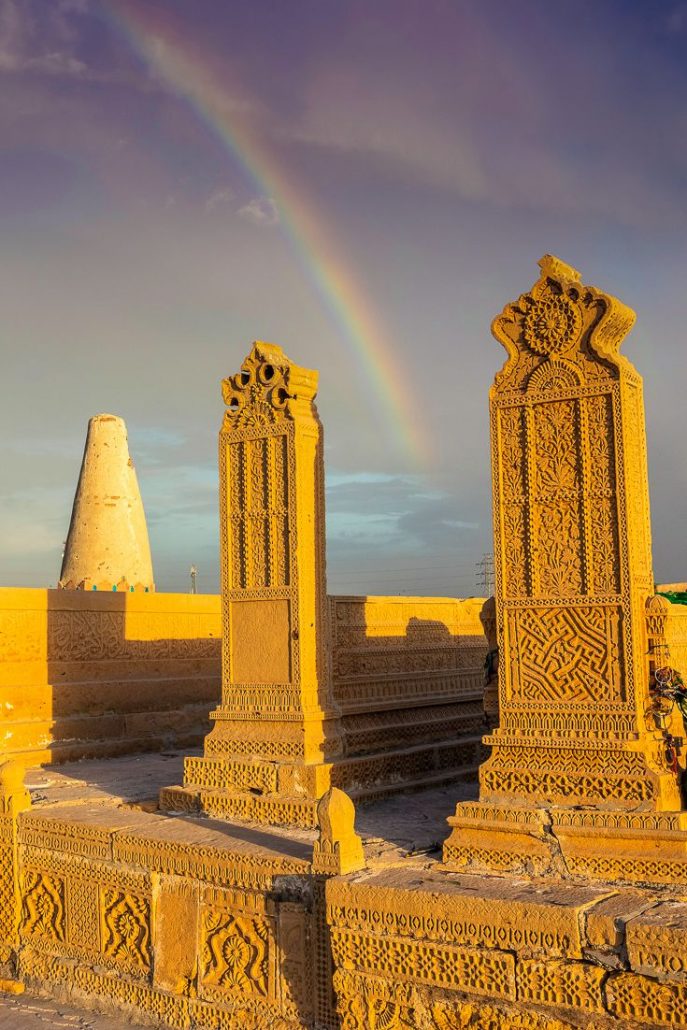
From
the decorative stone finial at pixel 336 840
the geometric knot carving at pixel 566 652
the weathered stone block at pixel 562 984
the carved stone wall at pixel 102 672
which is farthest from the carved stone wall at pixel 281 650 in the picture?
the carved stone wall at pixel 102 672

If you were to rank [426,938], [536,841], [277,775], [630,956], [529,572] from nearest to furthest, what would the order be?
1. [630,956]
2. [426,938]
3. [536,841]
4. [529,572]
5. [277,775]

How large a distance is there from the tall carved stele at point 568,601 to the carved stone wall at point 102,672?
5.93 metres

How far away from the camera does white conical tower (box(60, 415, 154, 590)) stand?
13500 millimetres

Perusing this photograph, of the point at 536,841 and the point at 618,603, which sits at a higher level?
the point at 618,603

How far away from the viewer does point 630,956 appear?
4.24m

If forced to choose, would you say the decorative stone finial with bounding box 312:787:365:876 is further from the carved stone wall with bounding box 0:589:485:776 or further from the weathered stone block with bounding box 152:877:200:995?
the carved stone wall with bounding box 0:589:485:776

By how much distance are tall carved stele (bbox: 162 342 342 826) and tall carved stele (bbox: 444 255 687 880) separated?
1.77 m

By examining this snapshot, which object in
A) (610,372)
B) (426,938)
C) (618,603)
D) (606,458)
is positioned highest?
(610,372)

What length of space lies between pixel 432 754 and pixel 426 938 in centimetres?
A: 350

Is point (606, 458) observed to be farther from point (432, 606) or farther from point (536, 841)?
point (432, 606)

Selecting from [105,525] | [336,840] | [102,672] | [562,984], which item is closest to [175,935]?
[336,840]

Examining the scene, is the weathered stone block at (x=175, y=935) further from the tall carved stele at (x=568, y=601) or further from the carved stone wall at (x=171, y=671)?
the carved stone wall at (x=171, y=671)

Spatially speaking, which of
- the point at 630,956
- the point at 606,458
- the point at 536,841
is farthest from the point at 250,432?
the point at 630,956

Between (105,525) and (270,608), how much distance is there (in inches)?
266
